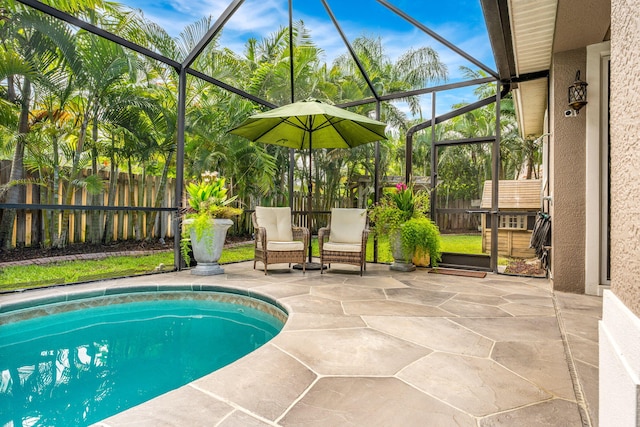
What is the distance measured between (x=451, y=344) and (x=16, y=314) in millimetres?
3844

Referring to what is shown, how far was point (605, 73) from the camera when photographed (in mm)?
3637

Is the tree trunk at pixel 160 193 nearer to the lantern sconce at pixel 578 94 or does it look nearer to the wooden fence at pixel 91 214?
the wooden fence at pixel 91 214

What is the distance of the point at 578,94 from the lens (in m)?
3.63

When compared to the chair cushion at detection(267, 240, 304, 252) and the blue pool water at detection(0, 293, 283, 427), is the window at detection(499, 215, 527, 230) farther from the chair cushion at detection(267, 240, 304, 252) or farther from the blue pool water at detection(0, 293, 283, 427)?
the blue pool water at detection(0, 293, 283, 427)

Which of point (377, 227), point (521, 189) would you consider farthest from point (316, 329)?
point (521, 189)

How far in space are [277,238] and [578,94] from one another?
422 centimetres

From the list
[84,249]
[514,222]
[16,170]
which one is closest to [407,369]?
[514,222]

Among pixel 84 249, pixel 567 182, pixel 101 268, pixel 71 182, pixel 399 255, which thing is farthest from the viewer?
pixel 84 249

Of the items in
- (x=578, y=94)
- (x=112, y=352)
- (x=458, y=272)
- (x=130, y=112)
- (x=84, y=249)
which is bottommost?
(x=112, y=352)

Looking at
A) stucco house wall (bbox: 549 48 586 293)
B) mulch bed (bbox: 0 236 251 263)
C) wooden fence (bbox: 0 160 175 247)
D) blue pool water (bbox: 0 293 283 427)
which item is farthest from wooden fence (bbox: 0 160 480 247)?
stucco house wall (bbox: 549 48 586 293)

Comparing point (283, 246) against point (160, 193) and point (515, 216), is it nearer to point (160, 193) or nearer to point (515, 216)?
point (160, 193)

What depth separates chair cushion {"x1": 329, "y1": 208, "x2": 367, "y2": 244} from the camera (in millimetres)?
5662

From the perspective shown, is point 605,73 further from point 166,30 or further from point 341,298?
point 166,30

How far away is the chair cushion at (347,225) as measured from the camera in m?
5.66
